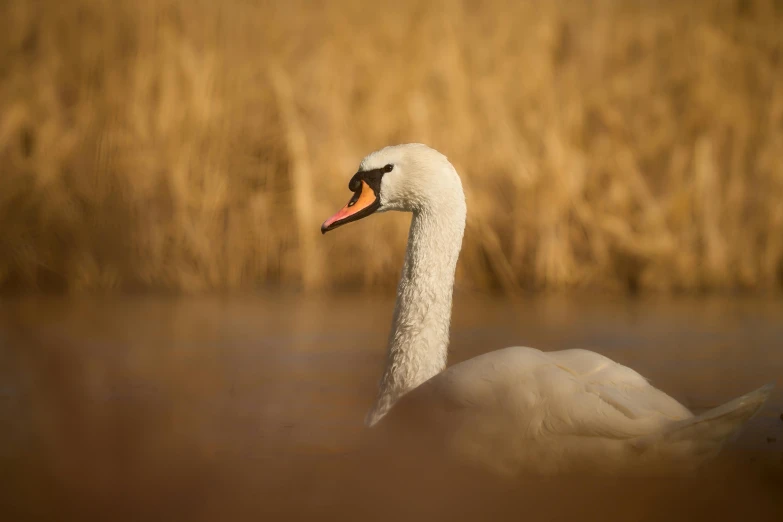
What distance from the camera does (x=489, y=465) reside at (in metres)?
2.72

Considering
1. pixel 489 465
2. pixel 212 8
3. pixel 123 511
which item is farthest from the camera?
pixel 212 8

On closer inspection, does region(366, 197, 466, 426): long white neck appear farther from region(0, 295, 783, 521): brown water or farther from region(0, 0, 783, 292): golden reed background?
region(0, 0, 783, 292): golden reed background

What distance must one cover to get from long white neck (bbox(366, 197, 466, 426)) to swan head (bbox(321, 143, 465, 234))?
0.04m

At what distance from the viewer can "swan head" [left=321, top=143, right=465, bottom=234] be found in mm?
3680

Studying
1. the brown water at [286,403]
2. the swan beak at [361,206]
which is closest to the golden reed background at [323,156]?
the brown water at [286,403]

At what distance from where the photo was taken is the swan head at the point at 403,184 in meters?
3.68

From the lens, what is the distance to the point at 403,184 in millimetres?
3709

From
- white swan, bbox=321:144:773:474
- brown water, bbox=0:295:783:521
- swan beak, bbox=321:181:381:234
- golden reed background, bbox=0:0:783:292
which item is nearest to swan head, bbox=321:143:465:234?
swan beak, bbox=321:181:381:234

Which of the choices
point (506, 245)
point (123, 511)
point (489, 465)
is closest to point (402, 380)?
point (489, 465)

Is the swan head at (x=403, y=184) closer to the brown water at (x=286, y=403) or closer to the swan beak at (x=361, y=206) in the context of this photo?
the swan beak at (x=361, y=206)

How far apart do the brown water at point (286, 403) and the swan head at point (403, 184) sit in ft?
2.46

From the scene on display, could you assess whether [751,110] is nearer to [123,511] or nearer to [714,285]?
[714,285]

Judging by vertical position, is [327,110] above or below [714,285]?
above

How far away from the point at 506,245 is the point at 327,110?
1.47 metres
